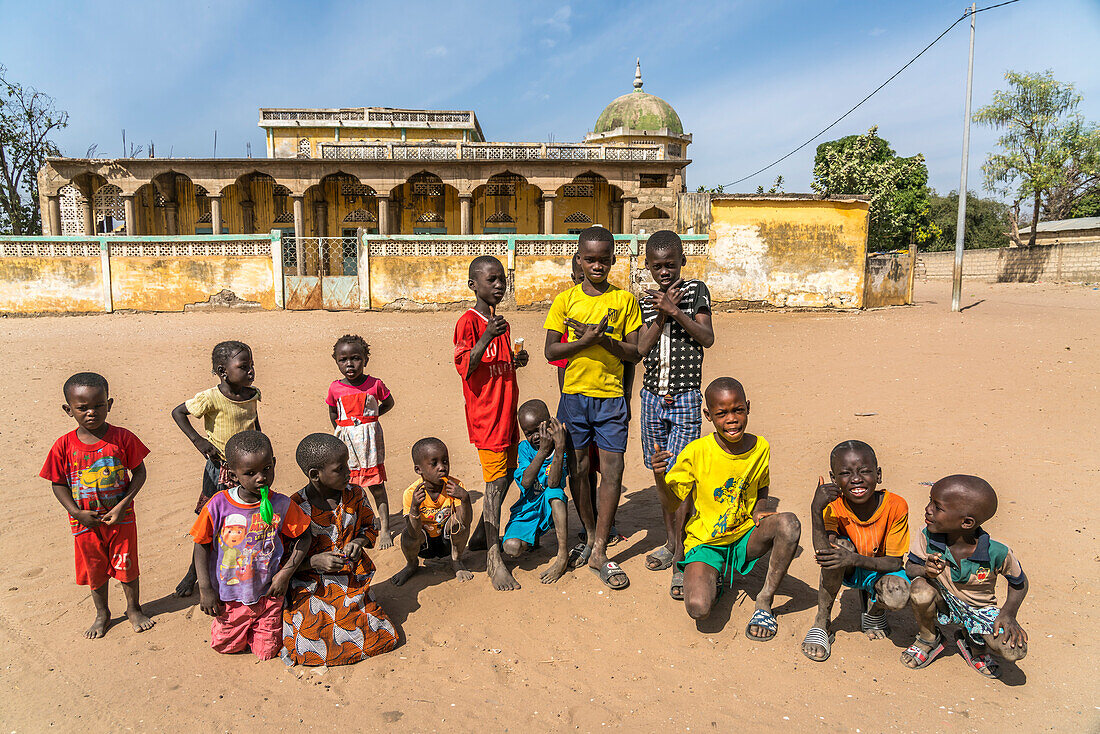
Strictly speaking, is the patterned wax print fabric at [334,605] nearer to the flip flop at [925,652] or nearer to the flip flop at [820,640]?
the flip flop at [820,640]

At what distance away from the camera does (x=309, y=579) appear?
2.93 m

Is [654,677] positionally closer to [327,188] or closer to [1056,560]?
[1056,560]

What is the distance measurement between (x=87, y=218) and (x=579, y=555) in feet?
95.2

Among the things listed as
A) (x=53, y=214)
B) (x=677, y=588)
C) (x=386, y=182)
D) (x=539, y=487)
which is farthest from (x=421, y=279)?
(x=53, y=214)

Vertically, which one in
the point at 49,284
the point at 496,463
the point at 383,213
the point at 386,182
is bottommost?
the point at 496,463

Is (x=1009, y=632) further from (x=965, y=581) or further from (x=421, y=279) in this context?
(x=421, y=279)

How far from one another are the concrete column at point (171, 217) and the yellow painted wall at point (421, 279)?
1564 centimetres

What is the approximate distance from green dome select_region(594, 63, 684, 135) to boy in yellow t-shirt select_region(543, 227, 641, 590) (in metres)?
28.8

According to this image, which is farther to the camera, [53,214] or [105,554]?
[53,214]

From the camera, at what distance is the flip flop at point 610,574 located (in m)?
3.47

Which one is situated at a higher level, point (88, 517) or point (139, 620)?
point (88, 517)

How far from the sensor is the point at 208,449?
130 inches

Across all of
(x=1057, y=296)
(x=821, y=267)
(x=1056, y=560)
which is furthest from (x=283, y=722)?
(x=1057, y=296)

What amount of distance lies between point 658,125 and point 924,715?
1211 inches
